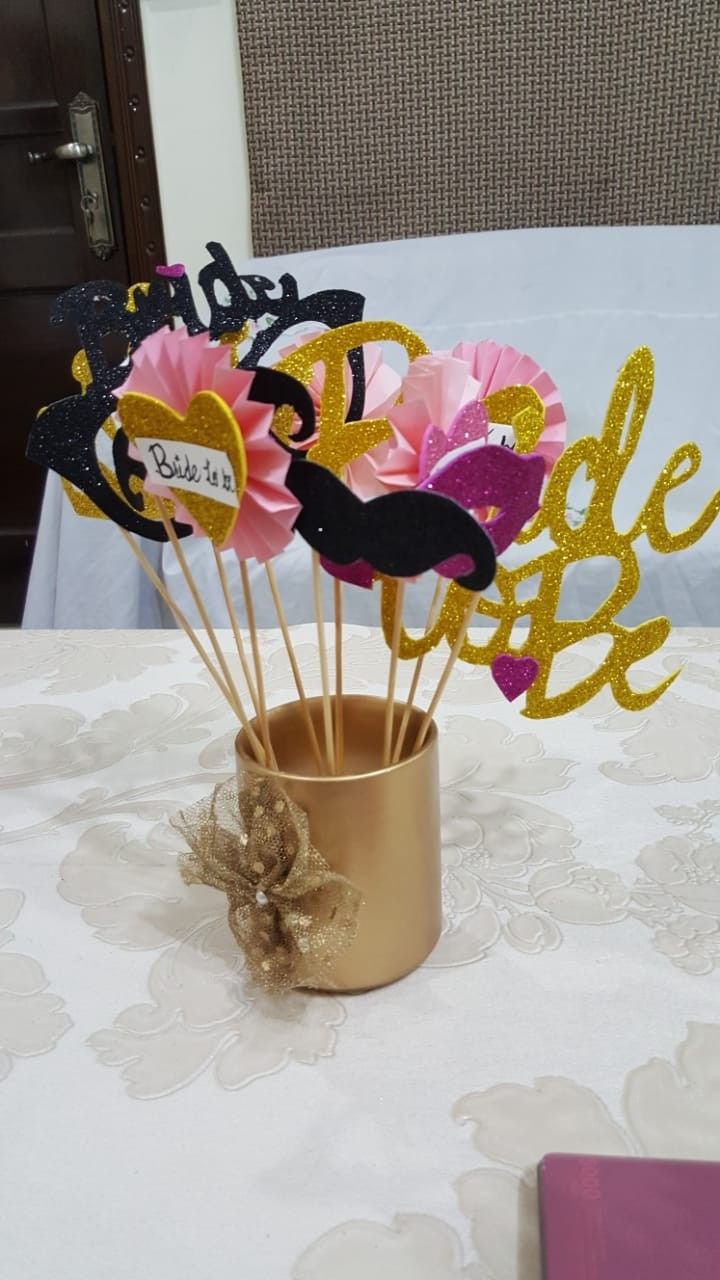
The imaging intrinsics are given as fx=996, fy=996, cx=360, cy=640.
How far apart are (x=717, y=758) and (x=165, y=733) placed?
1.39 feet

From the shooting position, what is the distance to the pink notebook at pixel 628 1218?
0.36 metres

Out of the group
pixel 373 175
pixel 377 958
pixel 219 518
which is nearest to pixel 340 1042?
pixel 377 958

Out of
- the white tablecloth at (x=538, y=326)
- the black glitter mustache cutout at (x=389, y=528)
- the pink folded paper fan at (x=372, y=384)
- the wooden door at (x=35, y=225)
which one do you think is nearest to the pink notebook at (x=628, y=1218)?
the black glitter mustache cutout at (x=389, y=528)

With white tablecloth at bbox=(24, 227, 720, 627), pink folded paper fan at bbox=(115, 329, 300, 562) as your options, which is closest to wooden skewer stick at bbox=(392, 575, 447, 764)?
pink folded paper fan at bbox=(115, 329, 300, 562)

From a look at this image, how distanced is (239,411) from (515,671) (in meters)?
0.21

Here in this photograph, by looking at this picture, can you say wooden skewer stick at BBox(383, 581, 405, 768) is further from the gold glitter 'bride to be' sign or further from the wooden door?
the wooden door

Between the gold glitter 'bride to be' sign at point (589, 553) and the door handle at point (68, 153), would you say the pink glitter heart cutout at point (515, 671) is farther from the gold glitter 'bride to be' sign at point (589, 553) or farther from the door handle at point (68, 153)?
the door handle at point (68, 153)

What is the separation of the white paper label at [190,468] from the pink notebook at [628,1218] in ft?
0.97

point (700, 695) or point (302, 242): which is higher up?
point (302, 242)

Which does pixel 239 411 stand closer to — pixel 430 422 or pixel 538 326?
pixel 430 422

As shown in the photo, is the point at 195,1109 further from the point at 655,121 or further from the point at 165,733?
the point at 655,121

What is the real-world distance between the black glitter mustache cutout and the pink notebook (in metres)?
0.24

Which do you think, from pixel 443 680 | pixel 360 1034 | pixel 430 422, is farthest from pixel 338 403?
pixel 360 1034

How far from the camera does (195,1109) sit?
1.48 feet
